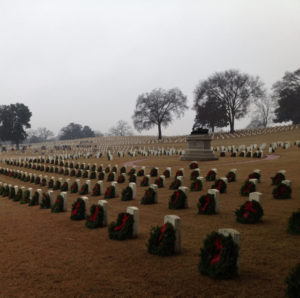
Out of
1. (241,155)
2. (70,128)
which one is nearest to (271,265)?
(241,155)

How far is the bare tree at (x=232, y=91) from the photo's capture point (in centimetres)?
5400

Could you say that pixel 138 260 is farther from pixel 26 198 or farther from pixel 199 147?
pixel 199 147

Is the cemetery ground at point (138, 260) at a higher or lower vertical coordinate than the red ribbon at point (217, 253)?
lower

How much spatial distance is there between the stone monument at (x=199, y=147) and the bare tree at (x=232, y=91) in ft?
108

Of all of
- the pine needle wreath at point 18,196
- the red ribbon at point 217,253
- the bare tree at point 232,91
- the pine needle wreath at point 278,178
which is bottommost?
the pine needle wreath at point 18,196

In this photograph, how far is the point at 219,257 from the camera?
3934 millimetres

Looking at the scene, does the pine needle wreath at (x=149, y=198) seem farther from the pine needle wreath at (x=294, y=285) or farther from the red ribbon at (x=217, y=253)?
the pine needle wreath at (x=294, y=285)

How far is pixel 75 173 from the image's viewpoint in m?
19.5

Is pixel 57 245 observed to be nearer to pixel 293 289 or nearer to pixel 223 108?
pixel 293 289

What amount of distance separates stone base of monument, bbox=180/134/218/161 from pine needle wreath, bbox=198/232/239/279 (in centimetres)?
1776

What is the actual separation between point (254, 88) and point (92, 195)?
47.6 m

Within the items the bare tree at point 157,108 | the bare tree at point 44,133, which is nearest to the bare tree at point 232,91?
the bare tree at point 157,108

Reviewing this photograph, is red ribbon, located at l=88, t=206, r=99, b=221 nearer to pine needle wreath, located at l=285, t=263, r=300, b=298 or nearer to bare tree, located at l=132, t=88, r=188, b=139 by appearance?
pine needle wreath, located at l=285, t=263, r=300, b=298

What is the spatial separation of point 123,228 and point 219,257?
2399 mm
